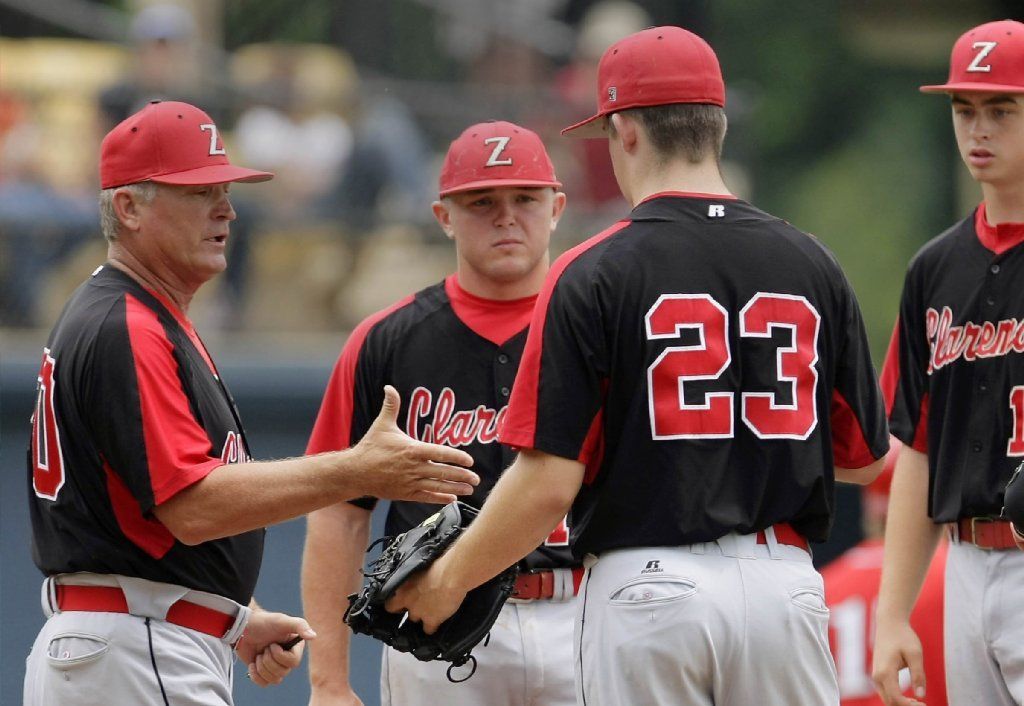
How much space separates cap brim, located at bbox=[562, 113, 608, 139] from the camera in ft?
12.7

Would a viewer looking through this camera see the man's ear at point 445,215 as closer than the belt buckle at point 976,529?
No

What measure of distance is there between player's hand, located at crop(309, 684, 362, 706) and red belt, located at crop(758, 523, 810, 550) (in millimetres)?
1566

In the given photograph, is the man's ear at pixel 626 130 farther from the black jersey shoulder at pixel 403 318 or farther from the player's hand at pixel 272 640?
the player's hand at pixel 272 640

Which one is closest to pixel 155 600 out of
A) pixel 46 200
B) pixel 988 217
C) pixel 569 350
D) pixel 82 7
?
pixel 569 350

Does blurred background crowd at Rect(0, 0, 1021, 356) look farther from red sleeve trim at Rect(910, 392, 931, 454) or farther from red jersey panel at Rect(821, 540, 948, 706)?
red sleeve trim at Rect(910, 392, 931, 454)

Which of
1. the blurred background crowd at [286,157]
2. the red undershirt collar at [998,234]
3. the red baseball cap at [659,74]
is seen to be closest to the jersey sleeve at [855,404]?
the red baseball cap at [659,74]

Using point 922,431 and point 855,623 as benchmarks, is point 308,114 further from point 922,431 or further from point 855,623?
point 922,431

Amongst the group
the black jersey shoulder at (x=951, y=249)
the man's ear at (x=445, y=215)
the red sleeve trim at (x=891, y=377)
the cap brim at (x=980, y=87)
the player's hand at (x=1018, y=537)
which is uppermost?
the cap brim at (x=980, y=87)

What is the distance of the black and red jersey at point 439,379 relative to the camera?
4.56 m

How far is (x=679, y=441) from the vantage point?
3.48 meters

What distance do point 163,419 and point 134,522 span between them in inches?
10.8

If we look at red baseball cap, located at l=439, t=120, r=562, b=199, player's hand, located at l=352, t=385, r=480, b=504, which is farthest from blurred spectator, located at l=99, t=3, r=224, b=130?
player's hand, located at l=352, t=385, r=480, b=504

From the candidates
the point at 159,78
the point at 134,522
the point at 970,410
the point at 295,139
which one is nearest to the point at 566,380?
the point at 134,522

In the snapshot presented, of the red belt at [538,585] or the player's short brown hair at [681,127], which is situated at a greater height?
the player's short brown hair at [681,127]
